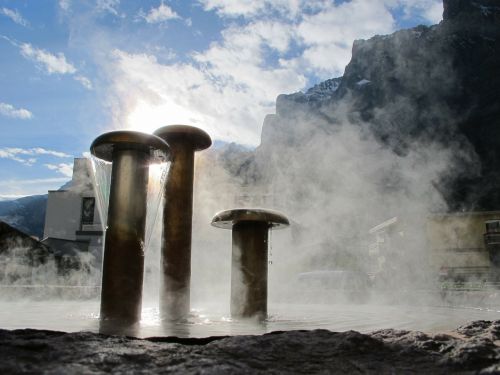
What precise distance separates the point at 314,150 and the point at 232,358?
22202mm

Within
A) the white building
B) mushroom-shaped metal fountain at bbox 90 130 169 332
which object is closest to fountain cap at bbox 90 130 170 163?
mushroom-shaped metal fountain at bbox 90 130 169 332

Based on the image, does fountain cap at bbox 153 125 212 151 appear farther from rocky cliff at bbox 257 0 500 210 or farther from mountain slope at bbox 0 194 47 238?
mountain slope at bbox 0 194 47 238

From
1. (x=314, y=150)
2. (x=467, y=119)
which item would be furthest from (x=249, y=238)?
(x=467, y=119)

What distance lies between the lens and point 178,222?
15.3 ft

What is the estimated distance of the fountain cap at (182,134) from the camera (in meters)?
4.78

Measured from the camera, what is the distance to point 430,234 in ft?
89.4

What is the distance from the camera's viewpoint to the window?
1093 inches

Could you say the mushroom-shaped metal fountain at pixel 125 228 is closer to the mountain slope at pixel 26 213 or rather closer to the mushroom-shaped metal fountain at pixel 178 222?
the mushroom-shaped metal fountain at pixel 178 222

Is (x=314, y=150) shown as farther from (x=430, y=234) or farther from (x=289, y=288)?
(x=289, y=288)

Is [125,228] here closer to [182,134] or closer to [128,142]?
[128,142]

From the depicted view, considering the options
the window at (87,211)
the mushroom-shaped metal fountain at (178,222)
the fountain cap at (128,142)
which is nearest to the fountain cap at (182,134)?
the mushroom-shaped metal fountain at (178,222)

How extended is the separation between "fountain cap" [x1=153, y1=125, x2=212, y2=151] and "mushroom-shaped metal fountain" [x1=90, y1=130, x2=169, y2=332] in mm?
1028

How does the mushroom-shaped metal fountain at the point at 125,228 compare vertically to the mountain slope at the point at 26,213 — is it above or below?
below

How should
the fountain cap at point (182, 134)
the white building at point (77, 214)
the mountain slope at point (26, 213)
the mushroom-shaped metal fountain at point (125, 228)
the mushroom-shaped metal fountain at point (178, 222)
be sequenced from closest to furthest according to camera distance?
1. the mushroom-shaped metal fountain at point (125, 228)
2. the mushroom-shaped metal fountain at point (178, 222)
3. the fountain cap at point (182, 134)
4. the white building at point (77, 214)
5. the mountain slope at point (26, 213)
